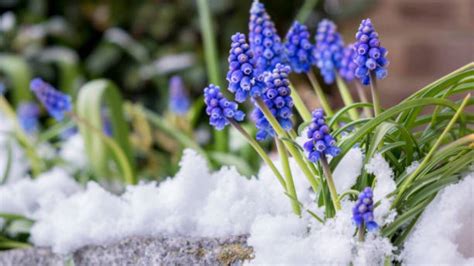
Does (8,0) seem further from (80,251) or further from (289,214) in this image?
(289,214)

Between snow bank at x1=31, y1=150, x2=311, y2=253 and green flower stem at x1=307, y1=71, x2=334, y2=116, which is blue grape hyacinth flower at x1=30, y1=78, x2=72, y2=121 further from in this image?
green flower stem at x1=307, y1=71, x2=334, y2=116

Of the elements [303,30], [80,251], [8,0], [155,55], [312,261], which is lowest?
[312,261]

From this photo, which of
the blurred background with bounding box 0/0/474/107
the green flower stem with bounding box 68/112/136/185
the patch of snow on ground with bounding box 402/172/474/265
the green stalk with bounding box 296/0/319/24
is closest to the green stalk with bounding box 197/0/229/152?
the green stalk with bounding box 296/0/319/24

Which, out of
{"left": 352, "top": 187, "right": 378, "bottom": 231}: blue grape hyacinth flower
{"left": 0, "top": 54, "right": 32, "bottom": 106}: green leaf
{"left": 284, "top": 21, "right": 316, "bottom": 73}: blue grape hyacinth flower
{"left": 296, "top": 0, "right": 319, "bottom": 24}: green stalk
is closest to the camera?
{"left": 352, "top": 187, "right": 378, "bottom": 231}: blue grape hyacinth flower

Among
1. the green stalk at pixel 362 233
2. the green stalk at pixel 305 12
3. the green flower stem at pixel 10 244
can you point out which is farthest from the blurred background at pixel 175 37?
the green stalk at pixel 362 233

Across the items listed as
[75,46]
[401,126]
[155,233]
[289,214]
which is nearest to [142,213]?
[155,233]

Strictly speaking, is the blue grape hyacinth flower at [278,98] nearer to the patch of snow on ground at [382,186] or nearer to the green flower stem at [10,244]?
the patch of snow on ground at [382,186]
